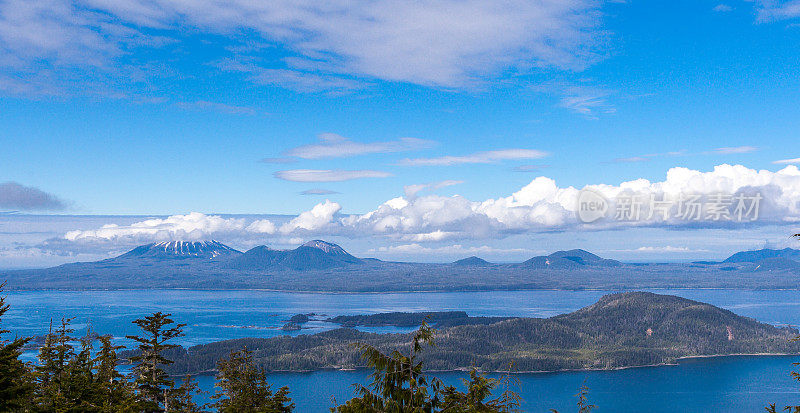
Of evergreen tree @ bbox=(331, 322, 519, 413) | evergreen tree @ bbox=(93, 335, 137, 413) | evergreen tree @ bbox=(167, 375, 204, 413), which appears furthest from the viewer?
evergreen tree @ bbox=(167, 375, 204, 413)

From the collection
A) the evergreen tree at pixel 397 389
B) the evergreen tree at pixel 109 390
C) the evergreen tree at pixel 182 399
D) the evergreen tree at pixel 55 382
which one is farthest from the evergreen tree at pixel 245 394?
the evergreen tree at pixel 397 389

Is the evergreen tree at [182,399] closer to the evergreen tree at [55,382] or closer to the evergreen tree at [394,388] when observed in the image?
the evergreen tree at [55,382]

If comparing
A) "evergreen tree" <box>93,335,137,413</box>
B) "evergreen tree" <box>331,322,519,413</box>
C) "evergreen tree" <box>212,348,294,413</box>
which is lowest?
"evergreen tree" <box>212,348,294,413</box>

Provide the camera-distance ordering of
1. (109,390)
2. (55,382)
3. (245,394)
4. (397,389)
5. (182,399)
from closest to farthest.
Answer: (397,389) < (109,390) < (55,382) < (245,394) < (182,399)

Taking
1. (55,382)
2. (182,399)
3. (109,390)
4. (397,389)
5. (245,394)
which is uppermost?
(397,389)

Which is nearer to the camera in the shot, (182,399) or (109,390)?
(109,390)

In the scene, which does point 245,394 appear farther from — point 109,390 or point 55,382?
point 55,382

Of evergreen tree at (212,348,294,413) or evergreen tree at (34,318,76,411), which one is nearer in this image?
evergreen tree at (34,318,76,411)

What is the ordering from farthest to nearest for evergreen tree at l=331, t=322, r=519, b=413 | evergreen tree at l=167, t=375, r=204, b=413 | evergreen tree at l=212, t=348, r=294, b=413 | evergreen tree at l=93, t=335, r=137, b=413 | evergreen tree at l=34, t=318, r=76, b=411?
1. evergreen tree at l=212, t=348, r=294, b=413
2. evergreen tree at l=167, t=375, r=204, b=413
3. evergreen tree at l=34, t=318, r=76, b=411
4. evergreen tree at l=93, t=335, r=137, b=413
5. evergreen tree at l=331, t=322, r=519, b=413

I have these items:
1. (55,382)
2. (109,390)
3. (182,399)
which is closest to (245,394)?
(182,399)

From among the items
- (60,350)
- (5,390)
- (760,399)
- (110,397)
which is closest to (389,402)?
(5,390)

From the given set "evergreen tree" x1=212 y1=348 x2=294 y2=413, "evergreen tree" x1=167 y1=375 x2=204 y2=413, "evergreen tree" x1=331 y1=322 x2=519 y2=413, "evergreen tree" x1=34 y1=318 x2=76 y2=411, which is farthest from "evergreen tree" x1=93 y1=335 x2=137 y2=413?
"evergreen tree" x1=331 y1=322 x2=519 y2=413

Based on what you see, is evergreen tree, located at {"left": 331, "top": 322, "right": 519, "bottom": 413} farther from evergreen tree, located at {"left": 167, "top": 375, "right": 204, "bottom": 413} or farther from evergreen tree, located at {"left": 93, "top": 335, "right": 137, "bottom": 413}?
evergreen tree, located at {"left": 167, "top": 375, "right": 204, "bottom": 413}

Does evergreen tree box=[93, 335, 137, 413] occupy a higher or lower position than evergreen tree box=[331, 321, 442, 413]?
lower
